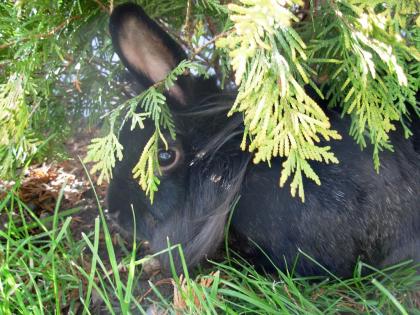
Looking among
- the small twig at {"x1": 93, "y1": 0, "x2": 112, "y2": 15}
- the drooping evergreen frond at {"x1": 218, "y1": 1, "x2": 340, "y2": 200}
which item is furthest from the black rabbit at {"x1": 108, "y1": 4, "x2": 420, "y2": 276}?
the drooping evergreen frond at {"x1": 218, "y1": 1, "x2": 340, "y2": 200}

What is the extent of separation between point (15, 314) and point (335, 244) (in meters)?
1.32

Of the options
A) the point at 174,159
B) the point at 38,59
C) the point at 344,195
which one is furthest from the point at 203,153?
the point at 38,59

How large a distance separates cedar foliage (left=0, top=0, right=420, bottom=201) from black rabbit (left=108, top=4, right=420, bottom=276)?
82 mm

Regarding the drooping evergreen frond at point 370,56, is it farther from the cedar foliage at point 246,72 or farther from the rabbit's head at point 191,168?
the rabbit's head at point 191,168

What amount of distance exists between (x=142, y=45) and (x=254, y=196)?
80 cm

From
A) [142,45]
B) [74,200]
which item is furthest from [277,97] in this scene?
[74,200]

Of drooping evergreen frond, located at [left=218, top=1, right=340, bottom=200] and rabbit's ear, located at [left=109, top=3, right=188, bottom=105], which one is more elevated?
rabbit's ear, located at [left=109, top=3, right=188, bottom=105]

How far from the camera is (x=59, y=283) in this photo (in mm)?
2320

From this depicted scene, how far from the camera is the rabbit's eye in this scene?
2330 millimetres

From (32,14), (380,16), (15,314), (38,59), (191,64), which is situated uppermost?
(32,14)

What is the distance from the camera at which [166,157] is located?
2332mm

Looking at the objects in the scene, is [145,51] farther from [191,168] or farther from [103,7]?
[191,168]

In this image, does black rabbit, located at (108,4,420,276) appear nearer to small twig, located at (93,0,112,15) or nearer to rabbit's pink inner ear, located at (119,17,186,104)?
rabbit's pink inner ear, located at (119,17,186,104)

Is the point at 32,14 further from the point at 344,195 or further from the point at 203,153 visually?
the point at 344,195
